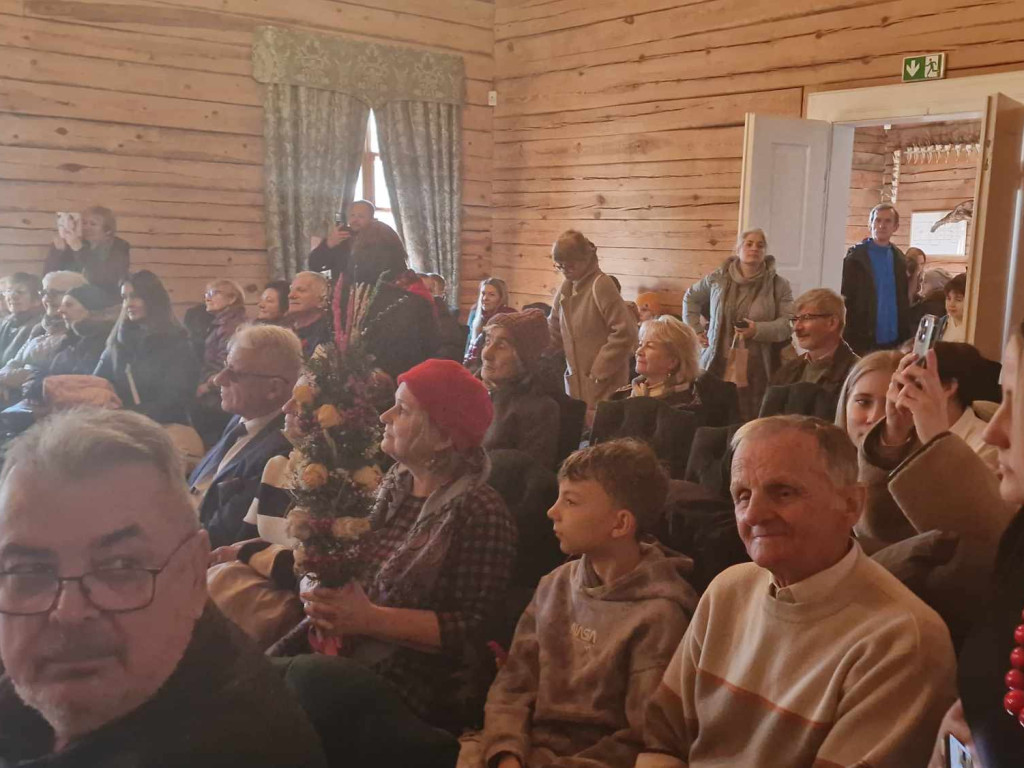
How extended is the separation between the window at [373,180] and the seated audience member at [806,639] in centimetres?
736

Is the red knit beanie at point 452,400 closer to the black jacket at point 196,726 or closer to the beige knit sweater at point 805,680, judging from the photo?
the beige knit sweater at point 805,680

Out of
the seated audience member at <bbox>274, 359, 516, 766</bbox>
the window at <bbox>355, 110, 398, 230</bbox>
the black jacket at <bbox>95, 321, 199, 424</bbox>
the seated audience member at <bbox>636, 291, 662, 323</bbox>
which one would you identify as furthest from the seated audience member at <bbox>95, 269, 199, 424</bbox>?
the window at <bbox>355, 110, 398, 230</bbox>

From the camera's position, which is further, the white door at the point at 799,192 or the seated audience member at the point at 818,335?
the white door at the point at 799,192

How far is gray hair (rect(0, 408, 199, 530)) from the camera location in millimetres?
836

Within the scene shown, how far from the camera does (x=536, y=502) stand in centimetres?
234

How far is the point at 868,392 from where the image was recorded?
213cm

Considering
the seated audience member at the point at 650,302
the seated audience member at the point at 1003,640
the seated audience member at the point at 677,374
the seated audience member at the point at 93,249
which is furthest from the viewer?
the seated audience member at the point at 650,302

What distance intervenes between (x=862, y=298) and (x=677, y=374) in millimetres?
3253

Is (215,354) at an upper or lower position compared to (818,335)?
lower

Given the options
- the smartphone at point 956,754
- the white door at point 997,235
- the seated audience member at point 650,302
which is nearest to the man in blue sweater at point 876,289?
the white door at point 997,235

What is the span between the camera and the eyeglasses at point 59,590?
80cm

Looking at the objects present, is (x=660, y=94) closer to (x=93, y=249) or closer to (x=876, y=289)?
(x=876, y=289)

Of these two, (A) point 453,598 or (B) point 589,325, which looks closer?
(A) point 453,598

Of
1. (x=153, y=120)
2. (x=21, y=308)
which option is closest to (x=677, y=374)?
(x=21, y=308)
